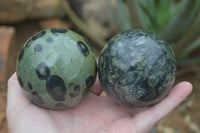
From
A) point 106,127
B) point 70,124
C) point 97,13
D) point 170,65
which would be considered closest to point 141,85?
point 170,65

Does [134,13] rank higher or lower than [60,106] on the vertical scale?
higher

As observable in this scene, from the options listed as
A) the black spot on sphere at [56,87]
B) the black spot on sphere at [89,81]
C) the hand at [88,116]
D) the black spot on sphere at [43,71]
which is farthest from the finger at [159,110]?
the black spot on sphere at [43,71]

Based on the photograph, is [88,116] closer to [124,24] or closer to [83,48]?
[83,48]

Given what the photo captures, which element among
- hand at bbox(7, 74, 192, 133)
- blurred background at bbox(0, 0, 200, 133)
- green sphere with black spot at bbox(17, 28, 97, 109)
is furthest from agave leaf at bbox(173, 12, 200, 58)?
green sphere with black spot at bbox(17, 28, 97, 109)

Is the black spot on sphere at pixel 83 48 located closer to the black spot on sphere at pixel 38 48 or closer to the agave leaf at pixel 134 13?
the black spot on sphere at pixel 38 48

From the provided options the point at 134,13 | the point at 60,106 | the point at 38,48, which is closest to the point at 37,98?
the point at 60,106

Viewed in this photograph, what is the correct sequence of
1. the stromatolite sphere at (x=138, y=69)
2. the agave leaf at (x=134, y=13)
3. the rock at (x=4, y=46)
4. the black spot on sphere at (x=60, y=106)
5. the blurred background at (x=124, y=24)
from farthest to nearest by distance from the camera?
the rock at (x=4, y=46) → the blurred background at (x=124, y=24) → the agave leaf at (x=134, y=13) → the black spot on sphere at (x=60, y=106) → the stromatolite sphere at (x=138, y=69)
